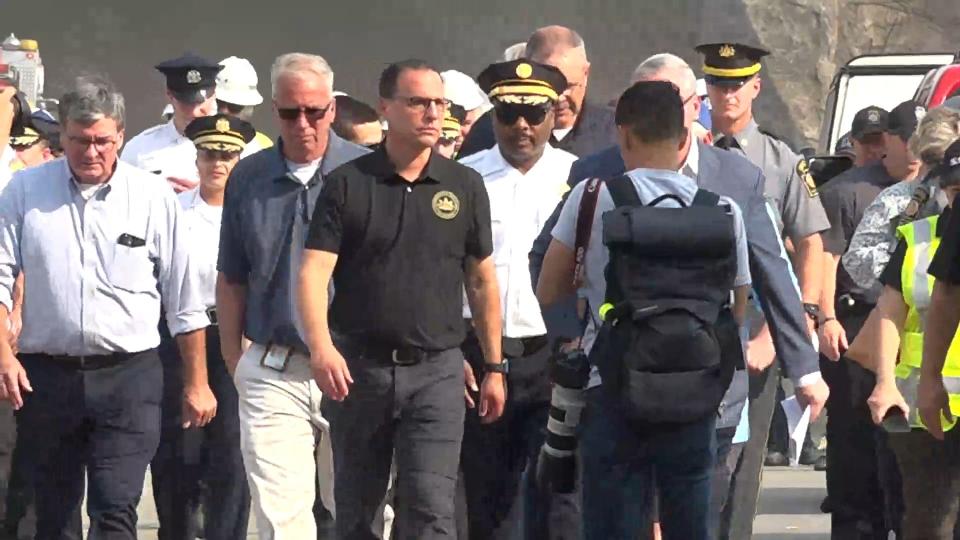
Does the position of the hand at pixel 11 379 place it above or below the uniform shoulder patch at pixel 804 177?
below

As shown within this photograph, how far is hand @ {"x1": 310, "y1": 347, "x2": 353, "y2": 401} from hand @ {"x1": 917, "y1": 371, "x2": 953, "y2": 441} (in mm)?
1905

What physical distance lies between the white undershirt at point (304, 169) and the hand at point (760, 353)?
5.53ft

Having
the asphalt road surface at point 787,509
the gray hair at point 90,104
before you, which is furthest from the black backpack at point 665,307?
the asphalt road surface at point 787,509

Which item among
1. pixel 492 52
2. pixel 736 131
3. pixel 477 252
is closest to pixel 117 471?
pixel 477 252

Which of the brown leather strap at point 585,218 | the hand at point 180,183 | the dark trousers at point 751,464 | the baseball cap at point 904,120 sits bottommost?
the dark trousers at point 751,464

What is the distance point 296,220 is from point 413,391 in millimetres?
883

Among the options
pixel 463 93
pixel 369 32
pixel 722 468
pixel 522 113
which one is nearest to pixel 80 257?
pixel 522 113

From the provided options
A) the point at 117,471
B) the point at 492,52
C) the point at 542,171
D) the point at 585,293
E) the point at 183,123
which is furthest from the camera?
the point at 492,52

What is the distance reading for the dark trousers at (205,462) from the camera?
377 inches

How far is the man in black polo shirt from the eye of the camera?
25.4 ft

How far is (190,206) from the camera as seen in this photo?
9852 mm

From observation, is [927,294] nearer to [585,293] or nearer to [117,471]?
[585,293]

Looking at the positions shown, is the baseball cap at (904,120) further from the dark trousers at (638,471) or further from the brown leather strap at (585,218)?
the dark trousers at (638,471)

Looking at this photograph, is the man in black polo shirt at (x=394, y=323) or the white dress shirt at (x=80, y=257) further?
the white dress shirt at (x=80, y=257)
